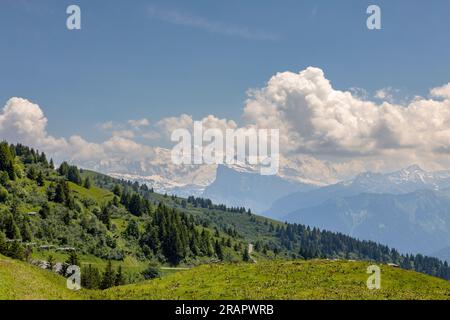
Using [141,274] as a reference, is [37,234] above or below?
above

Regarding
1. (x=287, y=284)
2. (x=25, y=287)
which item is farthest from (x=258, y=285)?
(x=25, y=287)

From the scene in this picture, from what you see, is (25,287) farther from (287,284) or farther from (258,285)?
(287,284)

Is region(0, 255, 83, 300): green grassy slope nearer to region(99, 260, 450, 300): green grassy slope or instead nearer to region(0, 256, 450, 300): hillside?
region(0, 256, 450, 300): hillside

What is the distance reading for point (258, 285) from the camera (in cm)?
4769

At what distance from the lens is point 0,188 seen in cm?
18788

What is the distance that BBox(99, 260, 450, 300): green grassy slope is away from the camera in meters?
42.5

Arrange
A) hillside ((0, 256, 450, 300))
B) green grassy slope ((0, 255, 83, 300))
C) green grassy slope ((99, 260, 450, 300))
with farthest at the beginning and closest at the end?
green grassy slope ((99, 260, 450, 300))
hillside ((0, 256, 450, 300))
green grassy slope ((0, 255, 83, 300))

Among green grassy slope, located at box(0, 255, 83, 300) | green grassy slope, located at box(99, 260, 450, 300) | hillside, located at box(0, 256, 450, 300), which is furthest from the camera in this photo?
green grassy slope, located at box(99, 260, 450, 300)

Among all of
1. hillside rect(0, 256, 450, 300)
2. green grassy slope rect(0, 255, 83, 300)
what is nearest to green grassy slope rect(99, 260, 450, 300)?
hillside rect(0, 256, 450, 300)

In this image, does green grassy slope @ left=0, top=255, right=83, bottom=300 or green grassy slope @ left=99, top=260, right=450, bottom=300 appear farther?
green grassy slope @ left=99, top=260, right=450, bottom=300
